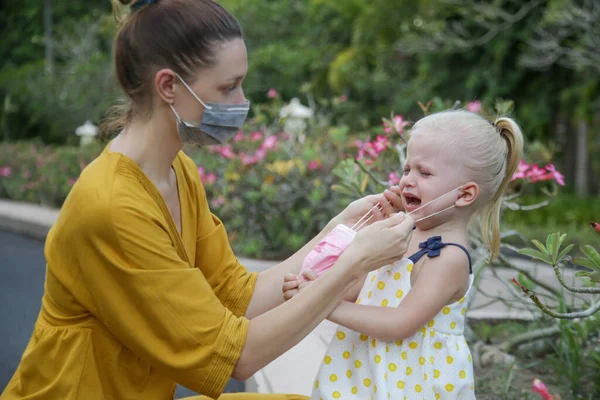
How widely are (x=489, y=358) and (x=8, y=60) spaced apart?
37.9 meters

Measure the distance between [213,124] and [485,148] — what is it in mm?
771

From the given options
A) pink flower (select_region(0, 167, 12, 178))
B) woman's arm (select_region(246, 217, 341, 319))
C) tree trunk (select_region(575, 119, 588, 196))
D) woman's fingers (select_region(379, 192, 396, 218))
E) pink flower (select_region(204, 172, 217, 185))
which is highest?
woman's fingers (select_region(379, 192, 396, 218))

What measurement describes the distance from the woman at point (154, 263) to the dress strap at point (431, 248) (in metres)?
0.13

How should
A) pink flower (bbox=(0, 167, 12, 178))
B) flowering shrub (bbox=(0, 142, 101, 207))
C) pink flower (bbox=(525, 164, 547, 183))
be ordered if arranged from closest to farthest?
pink flower (bbox=(525, 164, 547, 183)) < flowering shrub (bbox=(0, 142, 101, 207)) < pink flower (bbox=(0, 167, 12, 178))

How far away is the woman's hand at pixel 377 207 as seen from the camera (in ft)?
8.75

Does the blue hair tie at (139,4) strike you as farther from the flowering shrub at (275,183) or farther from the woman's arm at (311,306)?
the flowering shrub at (275,183)

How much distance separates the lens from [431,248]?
2.40 m

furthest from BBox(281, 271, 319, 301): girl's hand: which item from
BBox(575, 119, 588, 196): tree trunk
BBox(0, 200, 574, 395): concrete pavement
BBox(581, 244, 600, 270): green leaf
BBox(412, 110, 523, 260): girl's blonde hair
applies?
BBox(575, 119, 588, 196): tree trunk

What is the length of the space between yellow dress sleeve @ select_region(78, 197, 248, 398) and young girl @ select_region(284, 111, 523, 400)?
33 cm

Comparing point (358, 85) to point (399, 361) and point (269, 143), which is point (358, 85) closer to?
point (269, 143)

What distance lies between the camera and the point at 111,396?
7.48 feet

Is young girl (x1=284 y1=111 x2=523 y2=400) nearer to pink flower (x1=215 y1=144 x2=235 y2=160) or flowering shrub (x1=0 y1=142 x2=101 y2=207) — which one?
pink flower (x1=215 y1=144 x2=235 y2=160)

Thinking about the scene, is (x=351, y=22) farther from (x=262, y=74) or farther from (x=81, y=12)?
(x=81, y=12)

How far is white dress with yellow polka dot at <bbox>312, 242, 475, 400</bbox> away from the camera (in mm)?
2307
